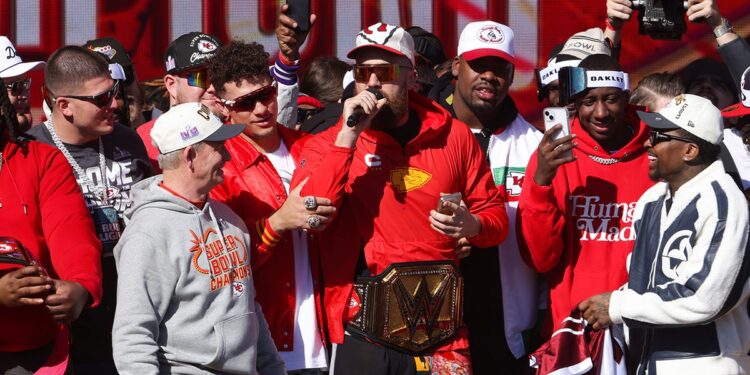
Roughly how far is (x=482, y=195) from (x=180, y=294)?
1.57m

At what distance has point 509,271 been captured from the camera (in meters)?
5.97

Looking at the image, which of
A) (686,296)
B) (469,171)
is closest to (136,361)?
(469,171)

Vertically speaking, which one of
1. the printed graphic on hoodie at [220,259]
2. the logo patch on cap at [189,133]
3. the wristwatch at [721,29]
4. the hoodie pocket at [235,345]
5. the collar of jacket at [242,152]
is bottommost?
the hoodie pocket at [235,345]

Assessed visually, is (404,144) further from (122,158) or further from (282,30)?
(122,158)

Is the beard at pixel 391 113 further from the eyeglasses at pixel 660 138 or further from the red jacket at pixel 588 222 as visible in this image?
the eyeglasses at pixel 660 138

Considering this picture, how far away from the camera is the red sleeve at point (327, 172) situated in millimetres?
5113

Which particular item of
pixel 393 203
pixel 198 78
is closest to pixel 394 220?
pixel 393 203

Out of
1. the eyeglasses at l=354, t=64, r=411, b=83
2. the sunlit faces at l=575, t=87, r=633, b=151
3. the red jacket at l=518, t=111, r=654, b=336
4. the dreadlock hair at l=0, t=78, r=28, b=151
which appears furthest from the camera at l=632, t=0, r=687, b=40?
the dreadlock hair at l=0, t=78, r=28, b=151

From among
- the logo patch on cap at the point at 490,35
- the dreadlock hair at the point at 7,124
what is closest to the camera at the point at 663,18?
the logo patch on cap at the point at 490,35

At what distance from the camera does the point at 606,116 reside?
234 inches

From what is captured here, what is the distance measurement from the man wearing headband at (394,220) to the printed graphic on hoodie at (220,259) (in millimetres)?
471

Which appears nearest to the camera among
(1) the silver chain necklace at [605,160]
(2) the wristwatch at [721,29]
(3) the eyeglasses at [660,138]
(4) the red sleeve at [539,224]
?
(3) the eyeglasses at [660,138]

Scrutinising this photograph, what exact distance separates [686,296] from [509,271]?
1.10 metres

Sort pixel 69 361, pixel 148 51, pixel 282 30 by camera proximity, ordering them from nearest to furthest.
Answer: pixel 69 361 < pixel 282 30 < pixel 148 51
